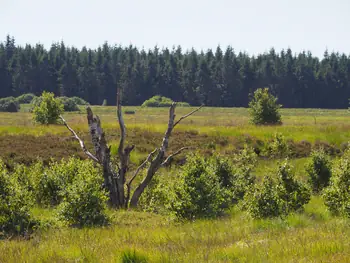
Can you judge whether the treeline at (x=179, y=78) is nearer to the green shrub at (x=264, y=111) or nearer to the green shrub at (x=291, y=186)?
the green shrub at (x=264, y=111)

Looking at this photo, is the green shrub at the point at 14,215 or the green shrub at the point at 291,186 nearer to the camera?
the green shrub at the point at 14,215

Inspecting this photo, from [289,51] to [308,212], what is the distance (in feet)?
461

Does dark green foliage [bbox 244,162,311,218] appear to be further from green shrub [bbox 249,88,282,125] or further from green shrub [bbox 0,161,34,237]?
green shrub [bbox 249,88,282,125]

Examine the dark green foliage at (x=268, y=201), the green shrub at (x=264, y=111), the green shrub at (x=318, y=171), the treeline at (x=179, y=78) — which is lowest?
the green shrub at (x=318, y=171)

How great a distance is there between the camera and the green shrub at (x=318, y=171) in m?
20.8

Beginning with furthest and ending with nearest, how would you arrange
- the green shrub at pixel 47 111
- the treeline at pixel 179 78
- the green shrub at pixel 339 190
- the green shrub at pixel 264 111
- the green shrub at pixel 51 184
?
the treeline at pixel 179 78 < the green shrub at pixel 264 111 < the green shrub at pixel 47 111 < the green shrub at pixel 51 184 < the green shrub at pixel 339 190

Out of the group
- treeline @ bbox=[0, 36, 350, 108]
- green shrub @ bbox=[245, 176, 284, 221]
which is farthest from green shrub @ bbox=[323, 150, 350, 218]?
treeline @ bbox=[0, 36, 350, 108]

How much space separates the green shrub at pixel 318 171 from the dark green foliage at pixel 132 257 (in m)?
15.5

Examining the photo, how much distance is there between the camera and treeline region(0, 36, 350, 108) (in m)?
121

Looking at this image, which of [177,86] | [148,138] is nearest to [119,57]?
[177,86]

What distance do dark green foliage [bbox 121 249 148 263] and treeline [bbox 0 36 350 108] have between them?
111 m

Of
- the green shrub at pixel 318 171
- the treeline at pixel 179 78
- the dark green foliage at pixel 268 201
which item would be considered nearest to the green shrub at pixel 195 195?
the dark green foliage at pixel 268 201

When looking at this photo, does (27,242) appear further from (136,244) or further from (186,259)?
(186,259)

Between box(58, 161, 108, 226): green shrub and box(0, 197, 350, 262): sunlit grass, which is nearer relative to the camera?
box(0, 197, 350, 262): sunlit grass
